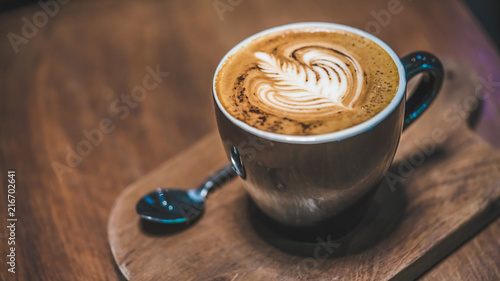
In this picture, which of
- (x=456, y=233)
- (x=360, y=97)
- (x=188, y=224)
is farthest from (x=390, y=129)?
(x=188, y=224)

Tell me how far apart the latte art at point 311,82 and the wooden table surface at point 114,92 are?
0.85ft

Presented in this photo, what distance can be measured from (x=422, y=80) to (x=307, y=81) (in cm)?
18

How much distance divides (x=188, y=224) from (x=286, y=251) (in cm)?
15

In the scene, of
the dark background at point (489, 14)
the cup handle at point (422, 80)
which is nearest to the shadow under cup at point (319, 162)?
the cup handle at point (422, 80)

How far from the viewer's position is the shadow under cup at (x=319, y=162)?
1.71ft

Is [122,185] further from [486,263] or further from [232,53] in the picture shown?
[486,263]

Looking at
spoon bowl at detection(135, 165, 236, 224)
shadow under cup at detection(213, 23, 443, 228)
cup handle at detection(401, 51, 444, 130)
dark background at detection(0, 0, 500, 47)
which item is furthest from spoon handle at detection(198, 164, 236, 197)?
dark background at detection(0, 0, 500, 47)

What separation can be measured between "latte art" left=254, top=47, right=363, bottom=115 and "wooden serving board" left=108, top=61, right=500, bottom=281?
189mm

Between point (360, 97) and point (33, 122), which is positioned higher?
point (360, 97)

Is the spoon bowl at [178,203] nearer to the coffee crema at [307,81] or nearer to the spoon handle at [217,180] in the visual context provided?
the spoon handle at [217,180]

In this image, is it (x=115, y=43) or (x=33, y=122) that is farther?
(x=115, y=43)

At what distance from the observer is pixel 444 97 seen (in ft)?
2.79

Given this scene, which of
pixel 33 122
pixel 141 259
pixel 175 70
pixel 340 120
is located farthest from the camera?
pixel 175 70

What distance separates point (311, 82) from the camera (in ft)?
2.02
